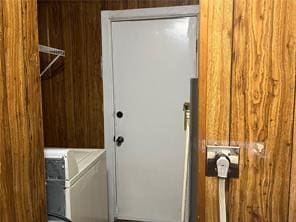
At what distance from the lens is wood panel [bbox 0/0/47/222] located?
1176mm

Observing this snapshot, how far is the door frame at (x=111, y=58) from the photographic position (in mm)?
2625

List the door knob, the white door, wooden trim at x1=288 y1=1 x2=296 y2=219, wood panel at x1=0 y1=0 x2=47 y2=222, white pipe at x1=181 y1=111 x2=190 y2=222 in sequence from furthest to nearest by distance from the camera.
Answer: the door knob, the white door, white pipe at x1=181 y1=111 x2=190 y2=222, wood panel at x1=0 y1=0 x2=47 y2=222, wooden trim at x1=288 y1=1 x2=296 y2=219

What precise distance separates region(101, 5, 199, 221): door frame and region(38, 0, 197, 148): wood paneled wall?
2.0 inches

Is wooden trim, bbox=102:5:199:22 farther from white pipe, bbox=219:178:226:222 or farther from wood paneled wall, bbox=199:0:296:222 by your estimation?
white pipe, bbox=219:178:226:222

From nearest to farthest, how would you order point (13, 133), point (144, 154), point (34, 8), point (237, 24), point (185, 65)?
point (237, 24) → point (13, 133) → point (34, 8) → point (185, 65) → point (144, 154)

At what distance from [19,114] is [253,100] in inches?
36.1

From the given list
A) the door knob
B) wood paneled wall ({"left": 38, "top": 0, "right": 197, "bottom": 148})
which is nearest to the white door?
the door knob

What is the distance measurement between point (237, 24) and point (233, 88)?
211 millimetres

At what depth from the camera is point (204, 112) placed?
3.45 feet

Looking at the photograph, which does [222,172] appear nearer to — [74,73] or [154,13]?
[154,13]

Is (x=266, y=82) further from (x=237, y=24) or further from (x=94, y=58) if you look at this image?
(x=94, y=58)

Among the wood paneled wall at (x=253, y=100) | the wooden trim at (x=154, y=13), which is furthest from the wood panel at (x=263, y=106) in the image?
the wooden trim at (x=154, y=13)

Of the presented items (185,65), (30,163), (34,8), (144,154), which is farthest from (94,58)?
(30,163)

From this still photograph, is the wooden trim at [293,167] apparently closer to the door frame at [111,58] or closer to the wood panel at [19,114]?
the wood panel at [19,114]
